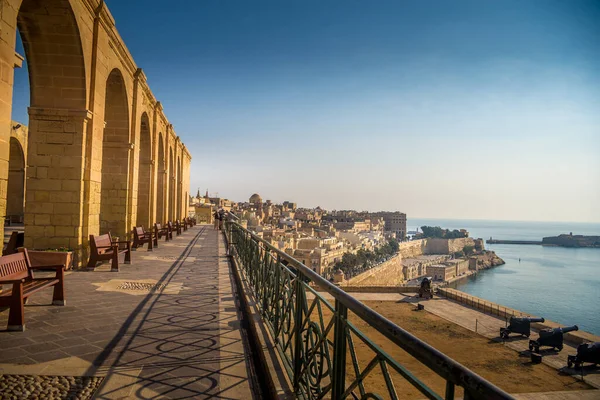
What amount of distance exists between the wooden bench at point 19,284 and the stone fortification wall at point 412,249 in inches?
4298

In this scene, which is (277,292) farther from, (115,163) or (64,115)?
(115,163)

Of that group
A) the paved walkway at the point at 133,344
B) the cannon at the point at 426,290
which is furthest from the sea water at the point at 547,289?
the paved walkway at the point at 133,344

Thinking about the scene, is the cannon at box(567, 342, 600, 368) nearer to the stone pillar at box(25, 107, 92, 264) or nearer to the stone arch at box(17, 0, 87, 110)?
the stone pillar at box(25, 107, 92, 264)

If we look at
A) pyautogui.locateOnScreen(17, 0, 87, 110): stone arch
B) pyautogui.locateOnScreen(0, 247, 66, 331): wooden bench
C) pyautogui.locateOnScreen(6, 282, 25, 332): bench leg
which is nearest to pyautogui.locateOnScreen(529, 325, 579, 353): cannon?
pyautogui.locateOnScreen(0, 247, 66, 331): wooden bench

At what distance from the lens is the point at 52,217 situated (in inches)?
300

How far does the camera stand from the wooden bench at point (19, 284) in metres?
3.83

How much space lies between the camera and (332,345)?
84.4 inches

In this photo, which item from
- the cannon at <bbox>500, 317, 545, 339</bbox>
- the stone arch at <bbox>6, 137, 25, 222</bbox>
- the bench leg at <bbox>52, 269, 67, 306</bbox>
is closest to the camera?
the bench leg at <bbox>52, 269, 67, 306</bbox>

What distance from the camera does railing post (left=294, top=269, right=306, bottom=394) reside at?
2.69m

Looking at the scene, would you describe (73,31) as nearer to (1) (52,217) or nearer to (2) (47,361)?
(1) (52,217)

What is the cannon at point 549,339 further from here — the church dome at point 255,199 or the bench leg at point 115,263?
the church dome at point 255,199

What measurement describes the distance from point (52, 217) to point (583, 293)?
8564cm

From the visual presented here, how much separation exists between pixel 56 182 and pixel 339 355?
7.75 m

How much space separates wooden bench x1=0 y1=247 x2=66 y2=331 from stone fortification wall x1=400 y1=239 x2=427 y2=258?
109m
